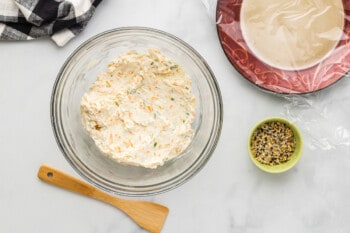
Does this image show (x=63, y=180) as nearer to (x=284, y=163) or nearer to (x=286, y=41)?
(x=284, y=163)

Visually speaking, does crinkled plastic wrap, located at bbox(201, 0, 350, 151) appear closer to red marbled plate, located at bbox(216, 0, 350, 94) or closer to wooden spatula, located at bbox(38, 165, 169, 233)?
red marbled plate, located at bbox(216, 0, 350, 94)

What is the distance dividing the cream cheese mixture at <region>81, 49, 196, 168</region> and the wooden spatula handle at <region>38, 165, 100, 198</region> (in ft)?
0.51

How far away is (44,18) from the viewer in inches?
53.1

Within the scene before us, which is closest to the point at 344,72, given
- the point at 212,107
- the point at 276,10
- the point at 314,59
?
the point at 314,59

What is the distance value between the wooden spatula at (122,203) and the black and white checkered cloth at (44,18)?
342 millimetres

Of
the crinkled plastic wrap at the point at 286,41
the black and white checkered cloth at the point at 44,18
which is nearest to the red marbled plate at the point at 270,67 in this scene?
the crinkled plastic wrap at the point at 286,41

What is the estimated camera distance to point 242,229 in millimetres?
1437

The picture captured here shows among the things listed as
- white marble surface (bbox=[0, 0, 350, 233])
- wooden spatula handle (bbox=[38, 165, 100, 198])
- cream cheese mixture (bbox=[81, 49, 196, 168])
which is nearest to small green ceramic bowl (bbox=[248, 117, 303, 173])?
white marble surface (bbox=[0, 0, 350, 233])

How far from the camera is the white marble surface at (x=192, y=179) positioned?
140cm

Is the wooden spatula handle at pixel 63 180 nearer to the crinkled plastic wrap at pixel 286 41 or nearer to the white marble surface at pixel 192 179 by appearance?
the white marble surface at pixel 192 179

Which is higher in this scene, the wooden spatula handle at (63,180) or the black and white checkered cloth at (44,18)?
the black and white checkered cloth at (44,18)

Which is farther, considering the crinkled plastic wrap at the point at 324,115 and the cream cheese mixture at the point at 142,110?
the crinkled plastic wrap at the point at 324,115

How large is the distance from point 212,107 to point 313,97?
0.96ft

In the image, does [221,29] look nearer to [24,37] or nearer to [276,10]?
[276,10]
